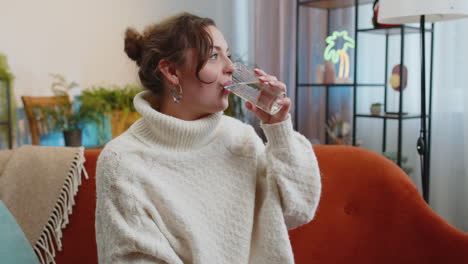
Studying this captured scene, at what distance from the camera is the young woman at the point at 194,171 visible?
43.4 inches

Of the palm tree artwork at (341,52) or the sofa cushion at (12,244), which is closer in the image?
the sofa cushion at (12,244)

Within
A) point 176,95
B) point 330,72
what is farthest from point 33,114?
point 176,95

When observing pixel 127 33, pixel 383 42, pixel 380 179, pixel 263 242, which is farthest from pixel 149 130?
pixel 383 42

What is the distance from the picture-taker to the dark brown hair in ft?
3.75

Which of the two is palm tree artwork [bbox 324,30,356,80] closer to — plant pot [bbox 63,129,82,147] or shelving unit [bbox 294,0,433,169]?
shelving unit [bbox 294,0,433,169]

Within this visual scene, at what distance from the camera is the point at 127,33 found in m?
1.26

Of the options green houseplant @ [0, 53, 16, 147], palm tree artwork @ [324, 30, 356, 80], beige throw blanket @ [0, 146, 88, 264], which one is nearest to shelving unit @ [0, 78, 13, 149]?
green houseplant @ [0, 53, 16, 147]

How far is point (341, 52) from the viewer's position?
10.9 feet

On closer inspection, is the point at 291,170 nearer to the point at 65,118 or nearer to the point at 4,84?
the point at 65,118

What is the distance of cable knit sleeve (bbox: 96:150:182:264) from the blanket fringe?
0.47 metres

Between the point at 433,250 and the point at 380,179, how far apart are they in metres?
0.25

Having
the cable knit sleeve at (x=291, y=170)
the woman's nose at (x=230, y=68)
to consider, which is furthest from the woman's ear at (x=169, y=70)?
the cable knit sleeve at (x=291, y=170)

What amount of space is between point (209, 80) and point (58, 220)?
0.73 m

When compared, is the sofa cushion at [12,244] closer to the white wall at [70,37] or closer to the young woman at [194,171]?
the young woman at [194,171]
